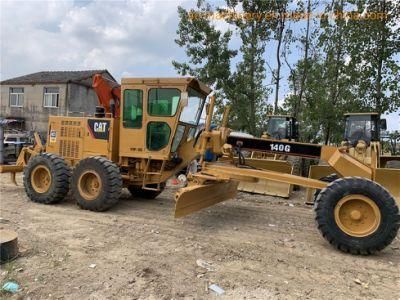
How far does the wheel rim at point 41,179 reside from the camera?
801 centimetres

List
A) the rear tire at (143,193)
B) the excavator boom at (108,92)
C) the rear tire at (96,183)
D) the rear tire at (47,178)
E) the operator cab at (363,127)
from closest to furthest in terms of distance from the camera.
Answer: the rear tire at (96,183) → the rear tire at (47,178) → the excavator boom at (108,92) → the rear tire at (143,193) → the operator cab at (363,127)

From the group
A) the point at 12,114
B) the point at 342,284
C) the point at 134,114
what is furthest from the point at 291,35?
the point at 12,114

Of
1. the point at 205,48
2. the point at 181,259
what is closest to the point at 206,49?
the point at 205,48

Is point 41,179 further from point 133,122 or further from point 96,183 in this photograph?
point 133,122

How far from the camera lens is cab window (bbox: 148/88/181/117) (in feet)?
24.1

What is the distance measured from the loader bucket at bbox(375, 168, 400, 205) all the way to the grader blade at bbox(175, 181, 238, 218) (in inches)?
100

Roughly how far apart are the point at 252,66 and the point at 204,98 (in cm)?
993

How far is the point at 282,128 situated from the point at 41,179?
8348 mm

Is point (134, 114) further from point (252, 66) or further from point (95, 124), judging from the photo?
point (252, 66)

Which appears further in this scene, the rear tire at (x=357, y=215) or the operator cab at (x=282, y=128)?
the operator cab at (x=282, y=128)

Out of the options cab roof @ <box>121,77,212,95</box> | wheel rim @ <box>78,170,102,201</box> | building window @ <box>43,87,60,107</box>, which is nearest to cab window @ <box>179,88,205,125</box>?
cab roof @ <box>121,77,212,95</box>

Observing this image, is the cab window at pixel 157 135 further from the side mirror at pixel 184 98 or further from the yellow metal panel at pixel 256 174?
the yellow metal panel at pixel 256 174

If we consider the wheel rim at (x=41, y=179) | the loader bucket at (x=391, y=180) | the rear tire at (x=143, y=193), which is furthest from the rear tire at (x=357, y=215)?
the wheel rim at (x=41, y=179)

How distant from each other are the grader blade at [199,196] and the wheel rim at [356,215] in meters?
2.11
